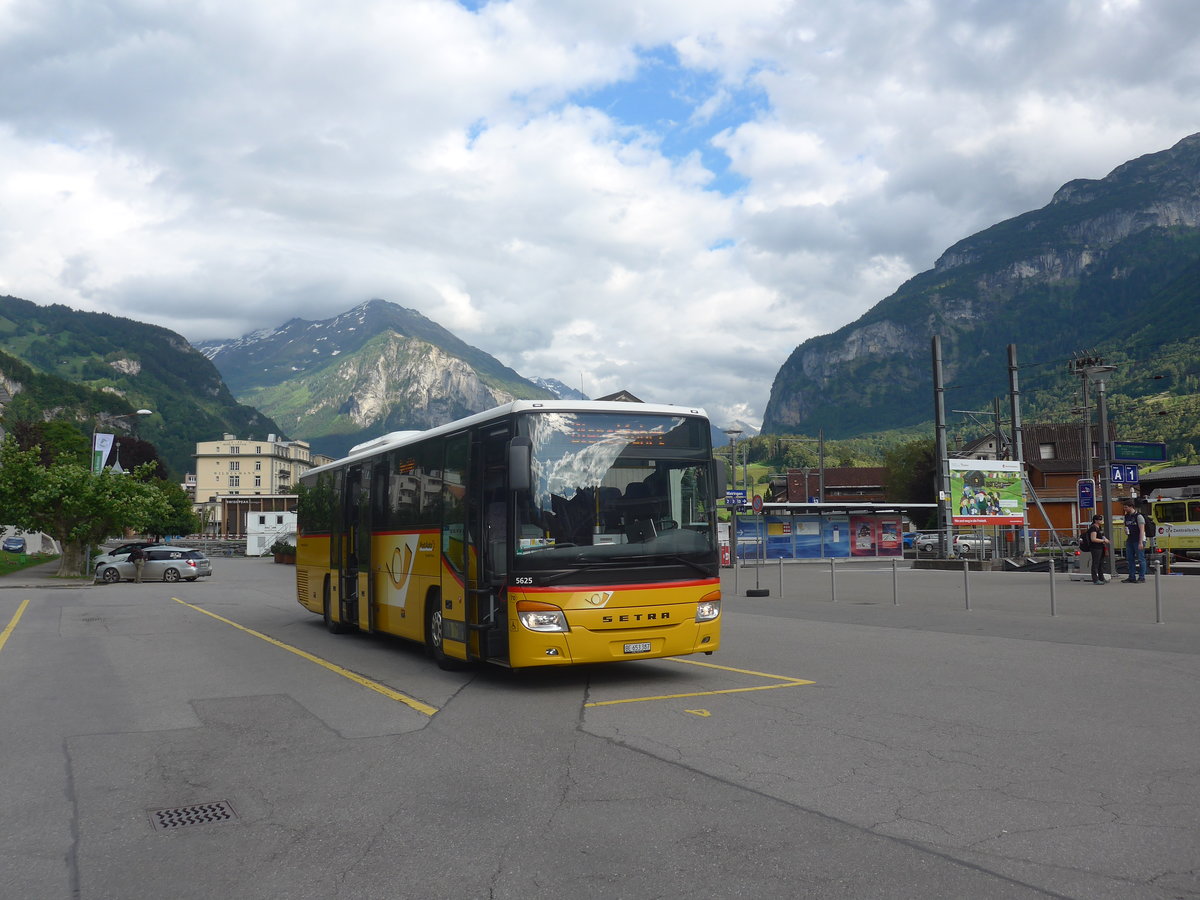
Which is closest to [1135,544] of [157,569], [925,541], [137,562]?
[157,569]

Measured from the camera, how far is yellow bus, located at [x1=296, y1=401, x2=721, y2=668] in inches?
386

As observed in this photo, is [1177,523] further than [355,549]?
Yes

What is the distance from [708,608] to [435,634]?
10.9 ft

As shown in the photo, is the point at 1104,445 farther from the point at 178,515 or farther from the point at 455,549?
the point at 178,515

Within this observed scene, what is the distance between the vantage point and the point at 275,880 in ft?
15.5

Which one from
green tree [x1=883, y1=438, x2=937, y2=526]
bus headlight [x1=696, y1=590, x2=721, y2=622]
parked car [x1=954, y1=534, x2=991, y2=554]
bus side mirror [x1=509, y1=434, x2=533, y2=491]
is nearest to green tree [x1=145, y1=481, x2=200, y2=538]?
green tree [x1=883, y1=438, x2=937, y2=526]

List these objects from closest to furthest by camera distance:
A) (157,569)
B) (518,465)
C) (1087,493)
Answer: (518,465) < (1087,493) < (157,569)

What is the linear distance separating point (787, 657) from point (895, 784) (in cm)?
672

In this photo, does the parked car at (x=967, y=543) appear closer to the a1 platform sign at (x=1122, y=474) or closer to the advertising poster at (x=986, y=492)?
the advertising poster at (x=986, y=492)

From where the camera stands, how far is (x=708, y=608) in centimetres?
1056

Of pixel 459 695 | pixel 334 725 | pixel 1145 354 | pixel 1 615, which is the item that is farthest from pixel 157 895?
pixel 1145 354

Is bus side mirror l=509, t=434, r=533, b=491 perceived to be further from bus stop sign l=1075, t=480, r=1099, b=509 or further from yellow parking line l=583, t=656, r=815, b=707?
bus stop sign l=1075, t=480, r=1099, b=509

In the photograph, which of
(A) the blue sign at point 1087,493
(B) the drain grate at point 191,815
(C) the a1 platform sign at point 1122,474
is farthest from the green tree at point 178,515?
(B) the drain grate at point 191,815

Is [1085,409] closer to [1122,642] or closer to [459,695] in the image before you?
[1122,642]
